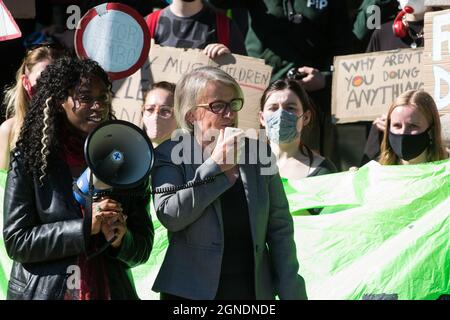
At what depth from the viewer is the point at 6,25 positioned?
6762 millimetres

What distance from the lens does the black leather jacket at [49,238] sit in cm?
424

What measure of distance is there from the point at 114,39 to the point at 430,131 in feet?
6.26

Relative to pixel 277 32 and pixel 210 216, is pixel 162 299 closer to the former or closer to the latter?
pixel 210 216

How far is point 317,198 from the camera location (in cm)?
605

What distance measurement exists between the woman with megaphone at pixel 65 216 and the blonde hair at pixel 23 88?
1812 millimetres

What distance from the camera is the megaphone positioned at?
4.17m

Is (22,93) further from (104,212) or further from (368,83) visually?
(104,212)

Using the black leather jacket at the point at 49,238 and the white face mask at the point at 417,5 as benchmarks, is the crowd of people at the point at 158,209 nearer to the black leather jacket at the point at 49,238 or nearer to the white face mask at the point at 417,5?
the black leather jacket at the point at 49,238

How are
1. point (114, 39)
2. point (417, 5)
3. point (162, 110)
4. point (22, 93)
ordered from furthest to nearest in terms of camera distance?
point (417, 5)
point (114, 39)
point (162, 110)
point (22, 93)

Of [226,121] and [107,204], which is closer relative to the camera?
[107,204]

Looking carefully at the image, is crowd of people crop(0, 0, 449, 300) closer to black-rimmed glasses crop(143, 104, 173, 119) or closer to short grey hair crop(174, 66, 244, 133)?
short grey hair crop(174, 66, 244, 133)

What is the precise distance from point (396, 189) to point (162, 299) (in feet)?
6.10

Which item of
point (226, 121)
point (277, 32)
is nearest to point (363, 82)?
point (277, 32)

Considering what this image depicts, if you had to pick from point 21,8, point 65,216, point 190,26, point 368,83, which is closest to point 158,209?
point 65,216
